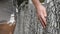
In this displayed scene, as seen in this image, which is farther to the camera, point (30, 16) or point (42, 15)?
point (30, 16)

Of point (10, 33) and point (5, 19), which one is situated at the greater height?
point (5, 19)

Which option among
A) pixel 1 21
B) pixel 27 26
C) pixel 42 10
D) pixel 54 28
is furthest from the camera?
pixel 27 26

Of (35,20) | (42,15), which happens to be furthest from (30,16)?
(42,15)

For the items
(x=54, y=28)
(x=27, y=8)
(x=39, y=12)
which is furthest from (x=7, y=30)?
(x=54, y=28)

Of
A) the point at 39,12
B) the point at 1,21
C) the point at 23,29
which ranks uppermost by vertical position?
the point at 39,12

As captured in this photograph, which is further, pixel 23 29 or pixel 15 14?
pixel 23 29

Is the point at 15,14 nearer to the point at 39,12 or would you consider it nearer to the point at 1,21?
the point at 1,21

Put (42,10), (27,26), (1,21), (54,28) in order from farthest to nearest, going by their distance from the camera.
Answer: (27,26), (1,21), (42,10), (54,28)

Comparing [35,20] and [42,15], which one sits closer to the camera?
[42,15]

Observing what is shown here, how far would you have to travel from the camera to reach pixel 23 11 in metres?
1.89

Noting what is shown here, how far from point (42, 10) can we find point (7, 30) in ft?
2.11

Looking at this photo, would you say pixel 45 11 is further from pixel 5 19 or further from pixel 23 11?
pixel 23 11

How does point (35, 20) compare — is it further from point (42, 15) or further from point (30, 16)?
point (42, 15)

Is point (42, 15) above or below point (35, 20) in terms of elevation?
above
